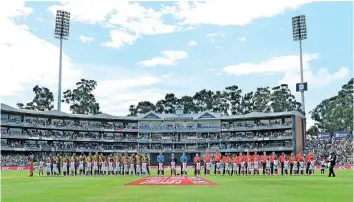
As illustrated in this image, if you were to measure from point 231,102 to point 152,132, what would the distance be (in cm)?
4060

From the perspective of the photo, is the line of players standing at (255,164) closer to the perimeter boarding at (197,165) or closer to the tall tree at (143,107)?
the perimeter boarding at (197,165)

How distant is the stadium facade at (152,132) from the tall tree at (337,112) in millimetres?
23108

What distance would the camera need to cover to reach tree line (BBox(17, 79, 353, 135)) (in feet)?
389

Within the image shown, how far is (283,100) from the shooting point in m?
127

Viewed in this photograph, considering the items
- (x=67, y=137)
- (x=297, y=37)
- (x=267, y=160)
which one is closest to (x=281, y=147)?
(x=297, y=37)

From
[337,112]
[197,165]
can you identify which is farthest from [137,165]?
[337,112]

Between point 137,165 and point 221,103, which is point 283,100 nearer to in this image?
point 221,103

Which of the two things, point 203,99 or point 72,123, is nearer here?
point 72,123

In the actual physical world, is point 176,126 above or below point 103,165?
above

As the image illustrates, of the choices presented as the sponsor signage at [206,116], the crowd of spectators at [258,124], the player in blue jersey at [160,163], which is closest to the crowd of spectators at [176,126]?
the sponsor signage at [206,116]

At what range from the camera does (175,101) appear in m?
138

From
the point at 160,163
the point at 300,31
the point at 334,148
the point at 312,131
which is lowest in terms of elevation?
the point at 160,163

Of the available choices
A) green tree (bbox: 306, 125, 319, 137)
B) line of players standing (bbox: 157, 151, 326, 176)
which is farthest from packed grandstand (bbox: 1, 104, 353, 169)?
line of players standing (bbox: 157, 151, 326, 176)

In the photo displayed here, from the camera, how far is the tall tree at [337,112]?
110m
